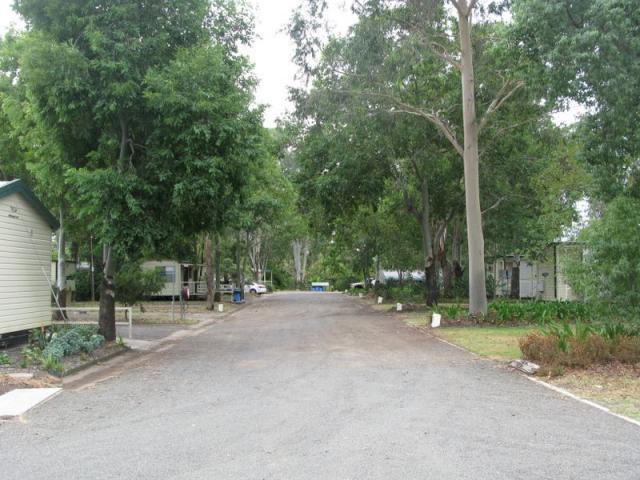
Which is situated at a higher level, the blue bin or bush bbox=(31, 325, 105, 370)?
bush bbox=(31, 325, 105, 370)

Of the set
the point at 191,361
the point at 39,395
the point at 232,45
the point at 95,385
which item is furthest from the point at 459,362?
the point at 232,45

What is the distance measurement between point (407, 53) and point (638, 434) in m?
15.0

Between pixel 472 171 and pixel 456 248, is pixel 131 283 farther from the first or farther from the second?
pixel 456 248

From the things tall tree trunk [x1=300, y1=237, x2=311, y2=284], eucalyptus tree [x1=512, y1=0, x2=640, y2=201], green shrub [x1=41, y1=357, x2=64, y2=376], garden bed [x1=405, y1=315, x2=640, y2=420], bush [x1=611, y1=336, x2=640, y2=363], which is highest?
eucalyptus tree [x1=512, y1=0, x2=640, y2=201]

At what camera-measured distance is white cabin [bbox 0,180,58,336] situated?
1355 centimetres

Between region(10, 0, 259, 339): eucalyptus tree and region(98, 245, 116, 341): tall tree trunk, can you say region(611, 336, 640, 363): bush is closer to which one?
region(10, 0, 259, 339): eucalyptus tree

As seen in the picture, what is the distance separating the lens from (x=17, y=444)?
6594 millimetres

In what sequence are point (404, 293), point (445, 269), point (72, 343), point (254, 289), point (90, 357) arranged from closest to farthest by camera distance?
point (90, 357) → point (72, 343) → point (404, 293) → point (445, 269) → point (254, 289)

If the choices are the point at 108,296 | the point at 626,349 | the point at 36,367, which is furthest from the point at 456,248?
the point at 36,367

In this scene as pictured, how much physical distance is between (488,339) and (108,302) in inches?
391

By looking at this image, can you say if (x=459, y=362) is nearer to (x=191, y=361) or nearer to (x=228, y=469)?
(x=191, y=361)

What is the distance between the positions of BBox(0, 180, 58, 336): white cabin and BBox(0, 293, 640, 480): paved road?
3.72 metres

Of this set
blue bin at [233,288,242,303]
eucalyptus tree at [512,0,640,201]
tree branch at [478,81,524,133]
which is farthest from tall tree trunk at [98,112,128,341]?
blue bin at [233,288,242,303]

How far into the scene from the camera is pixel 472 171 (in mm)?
20625
